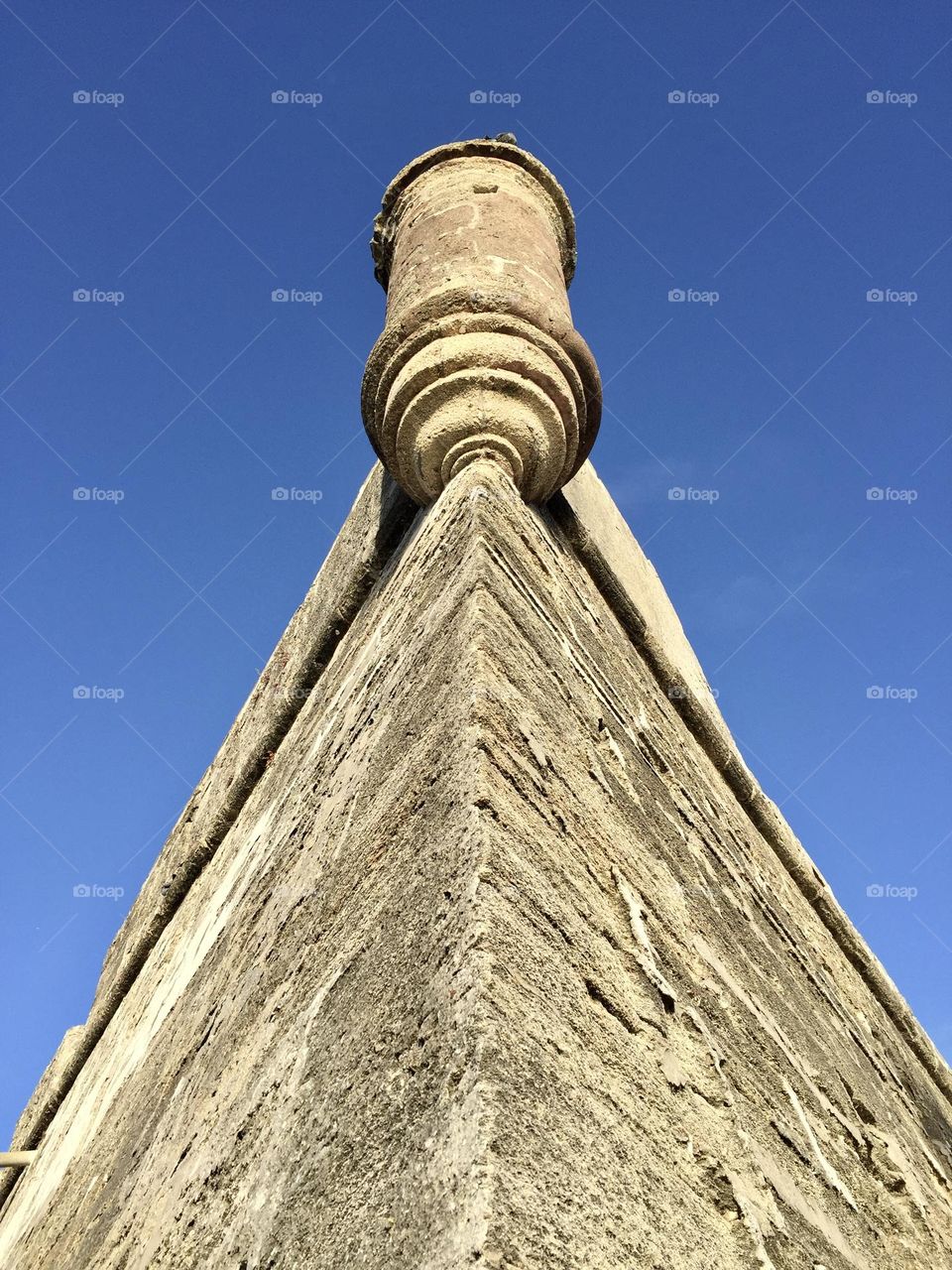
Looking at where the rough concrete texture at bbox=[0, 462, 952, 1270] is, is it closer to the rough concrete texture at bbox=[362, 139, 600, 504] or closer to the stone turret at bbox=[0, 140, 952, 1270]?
the stone turret at bbox=[0, 140, 952, 1270]

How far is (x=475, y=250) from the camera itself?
10.7 feet

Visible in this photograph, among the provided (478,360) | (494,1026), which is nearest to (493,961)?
(494,1026)

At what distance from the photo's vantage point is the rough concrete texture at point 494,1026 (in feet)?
3.31

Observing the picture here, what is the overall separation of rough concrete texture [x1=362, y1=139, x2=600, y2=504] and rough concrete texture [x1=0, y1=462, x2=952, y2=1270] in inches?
9.7

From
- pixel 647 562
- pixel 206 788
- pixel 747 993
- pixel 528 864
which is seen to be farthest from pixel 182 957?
pixel 647 562

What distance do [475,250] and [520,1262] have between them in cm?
303

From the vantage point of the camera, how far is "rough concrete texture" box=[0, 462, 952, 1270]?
1.01 m

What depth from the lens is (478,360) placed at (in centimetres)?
287

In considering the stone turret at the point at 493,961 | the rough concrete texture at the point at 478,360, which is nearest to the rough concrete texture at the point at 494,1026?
the stone turret at the point at 493,961

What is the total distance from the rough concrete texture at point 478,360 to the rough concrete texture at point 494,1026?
0.81 feet

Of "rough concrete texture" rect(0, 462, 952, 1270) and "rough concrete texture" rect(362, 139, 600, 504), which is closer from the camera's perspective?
"rough concrete texture" rect(0, 462, 952, 1270)

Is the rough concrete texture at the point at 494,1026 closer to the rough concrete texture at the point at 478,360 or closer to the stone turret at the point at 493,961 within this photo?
the stone turret at the point at 493,961

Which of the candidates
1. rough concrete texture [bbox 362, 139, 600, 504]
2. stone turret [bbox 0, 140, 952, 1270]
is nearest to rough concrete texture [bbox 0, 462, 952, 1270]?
stone turret [bbox 0, 140, 952, 1270]

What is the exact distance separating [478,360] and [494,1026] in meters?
2.21
